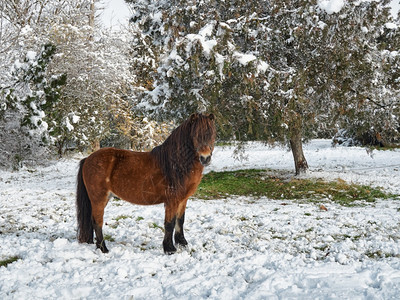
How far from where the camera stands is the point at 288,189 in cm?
887

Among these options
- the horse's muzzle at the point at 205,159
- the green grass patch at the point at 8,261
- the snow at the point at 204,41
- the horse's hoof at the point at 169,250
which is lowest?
the green grass patch at the point at 8,261

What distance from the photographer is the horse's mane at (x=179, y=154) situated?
11.7 feet

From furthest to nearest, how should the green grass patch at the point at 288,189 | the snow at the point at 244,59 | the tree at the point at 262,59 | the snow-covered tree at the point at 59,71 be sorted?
the snow-covered tree at the point at 59,71
the green grass patch at the point at 288,189
the tree at the point at 262,59
the snow at the point at 244,59

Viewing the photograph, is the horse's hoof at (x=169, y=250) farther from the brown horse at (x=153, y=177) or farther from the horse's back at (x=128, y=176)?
the horse's back at (x=128, y=176)

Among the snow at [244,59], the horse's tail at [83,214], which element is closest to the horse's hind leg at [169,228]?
the horse's tail at [83,214]

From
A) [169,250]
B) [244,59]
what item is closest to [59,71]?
[244,59]

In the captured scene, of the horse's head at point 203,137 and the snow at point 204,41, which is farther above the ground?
the snow at point 204,41

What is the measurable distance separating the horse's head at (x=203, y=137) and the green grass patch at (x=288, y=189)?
499cm

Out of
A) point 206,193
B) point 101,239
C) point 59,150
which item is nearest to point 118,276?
point 101,239

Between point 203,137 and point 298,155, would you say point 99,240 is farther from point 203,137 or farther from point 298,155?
point 298,155

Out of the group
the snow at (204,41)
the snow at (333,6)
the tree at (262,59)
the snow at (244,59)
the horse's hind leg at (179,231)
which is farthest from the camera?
the tree at (262,59)

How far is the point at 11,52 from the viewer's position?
9.34 meters

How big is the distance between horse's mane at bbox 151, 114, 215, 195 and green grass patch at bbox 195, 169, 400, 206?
4627 mm

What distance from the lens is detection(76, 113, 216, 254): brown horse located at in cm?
369
